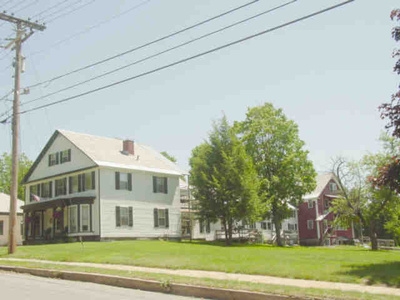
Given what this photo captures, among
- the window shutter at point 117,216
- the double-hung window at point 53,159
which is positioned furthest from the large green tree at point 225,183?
the double-hung window at point 53,159

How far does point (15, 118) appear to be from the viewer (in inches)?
928

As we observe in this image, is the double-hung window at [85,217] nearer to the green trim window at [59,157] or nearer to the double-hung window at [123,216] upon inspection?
the double-hung window at [123,216]

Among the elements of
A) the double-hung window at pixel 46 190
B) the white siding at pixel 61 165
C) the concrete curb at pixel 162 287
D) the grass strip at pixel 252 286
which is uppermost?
the white siding at pixel 61 165

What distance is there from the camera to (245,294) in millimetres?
9828

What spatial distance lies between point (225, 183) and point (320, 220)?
29306 mm

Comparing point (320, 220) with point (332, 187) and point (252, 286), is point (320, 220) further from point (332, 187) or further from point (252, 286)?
point (252, 286)

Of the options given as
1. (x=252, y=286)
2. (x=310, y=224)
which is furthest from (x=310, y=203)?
(x=252, y=286)

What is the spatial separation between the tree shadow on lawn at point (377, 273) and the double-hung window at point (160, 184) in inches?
1078

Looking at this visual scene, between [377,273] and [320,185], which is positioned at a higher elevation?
[320,185]

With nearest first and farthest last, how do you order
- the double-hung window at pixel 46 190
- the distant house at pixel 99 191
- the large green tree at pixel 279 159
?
the distant house at pixel 99 191, the double-hung window at pixel 46 190, the large green tree at pixel 279 159

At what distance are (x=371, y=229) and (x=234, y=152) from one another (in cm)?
1203

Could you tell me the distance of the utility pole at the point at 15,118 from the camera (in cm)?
2250

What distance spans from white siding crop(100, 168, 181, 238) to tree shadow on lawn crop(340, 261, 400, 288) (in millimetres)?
24432

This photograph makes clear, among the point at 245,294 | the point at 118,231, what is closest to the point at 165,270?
the point at 245,294
